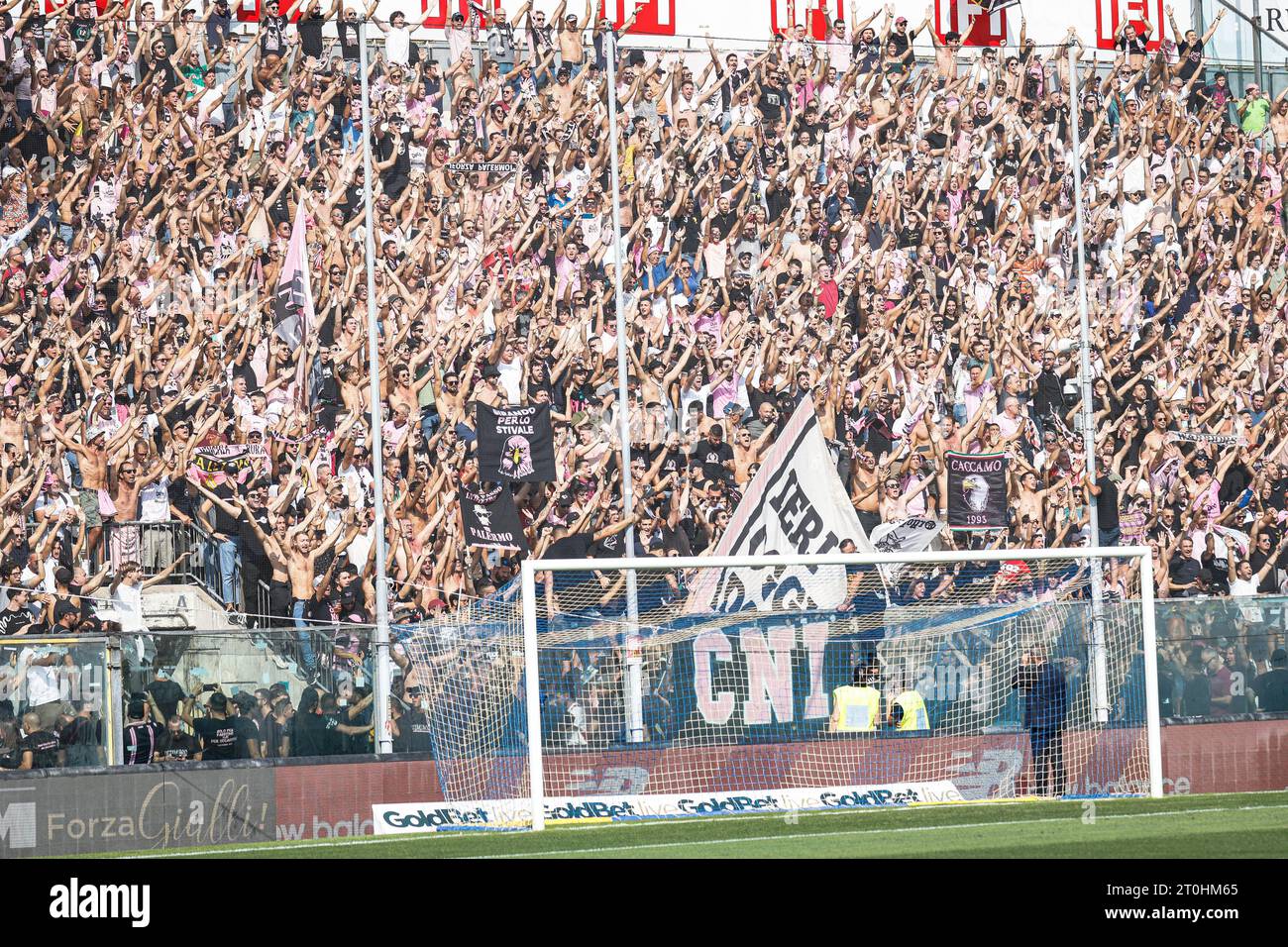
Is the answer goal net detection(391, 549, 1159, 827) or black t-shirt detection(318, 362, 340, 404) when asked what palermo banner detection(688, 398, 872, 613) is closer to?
goal net detection(391, 549, 1159, 827)

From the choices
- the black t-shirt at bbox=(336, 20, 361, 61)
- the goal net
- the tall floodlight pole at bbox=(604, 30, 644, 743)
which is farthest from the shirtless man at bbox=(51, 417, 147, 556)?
the black t-shirt at bbox=(336, 20, 361, 61)

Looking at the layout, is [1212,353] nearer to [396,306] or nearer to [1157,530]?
[1157,530]

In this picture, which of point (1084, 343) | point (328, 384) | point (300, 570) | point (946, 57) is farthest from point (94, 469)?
point (946, 57)

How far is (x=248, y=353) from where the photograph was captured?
21.0 metres

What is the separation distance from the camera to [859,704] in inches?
683

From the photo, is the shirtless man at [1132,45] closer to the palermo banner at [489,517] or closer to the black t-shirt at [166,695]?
the palermo banner at [489,517]

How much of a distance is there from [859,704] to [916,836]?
5.37m

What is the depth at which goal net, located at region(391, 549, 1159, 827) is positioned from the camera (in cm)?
1639

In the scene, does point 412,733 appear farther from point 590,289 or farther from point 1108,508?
point 1108,508

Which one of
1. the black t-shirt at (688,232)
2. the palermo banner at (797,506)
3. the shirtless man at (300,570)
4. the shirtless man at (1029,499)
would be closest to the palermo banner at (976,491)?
the shirtless man at (1029,499)

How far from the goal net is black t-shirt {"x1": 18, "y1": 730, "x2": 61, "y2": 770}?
302 centimetres

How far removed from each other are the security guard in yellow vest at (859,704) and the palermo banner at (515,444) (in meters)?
5.04

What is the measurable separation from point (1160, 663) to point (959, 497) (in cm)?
468

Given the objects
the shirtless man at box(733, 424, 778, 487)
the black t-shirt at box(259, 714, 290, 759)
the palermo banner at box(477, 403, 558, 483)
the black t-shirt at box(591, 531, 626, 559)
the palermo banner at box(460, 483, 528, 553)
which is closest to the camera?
the black t-shirt at box(259, 714, 290, 759)
